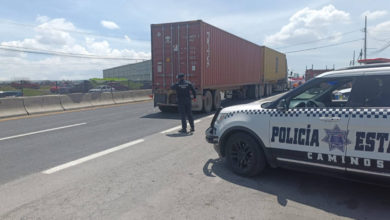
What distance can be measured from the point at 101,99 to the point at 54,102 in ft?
10.2

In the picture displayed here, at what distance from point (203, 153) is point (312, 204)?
2.61 meters

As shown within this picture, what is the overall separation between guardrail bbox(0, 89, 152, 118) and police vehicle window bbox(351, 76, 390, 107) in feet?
41.1

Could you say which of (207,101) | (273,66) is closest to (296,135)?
(207,101)

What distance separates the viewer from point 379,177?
10.7 feet

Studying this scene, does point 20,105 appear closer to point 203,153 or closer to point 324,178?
point 203,153

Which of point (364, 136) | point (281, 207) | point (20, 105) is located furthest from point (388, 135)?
point (20, 105)

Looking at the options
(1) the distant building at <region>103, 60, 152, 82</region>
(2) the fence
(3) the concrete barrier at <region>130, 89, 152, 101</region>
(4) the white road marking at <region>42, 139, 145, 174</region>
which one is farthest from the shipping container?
(1) the distant building at <region>103, 60, 152, 82</region>

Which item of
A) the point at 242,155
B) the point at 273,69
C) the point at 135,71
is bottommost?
the point at 242,155

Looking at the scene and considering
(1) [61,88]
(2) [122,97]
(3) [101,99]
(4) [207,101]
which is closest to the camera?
(4) [207,101]

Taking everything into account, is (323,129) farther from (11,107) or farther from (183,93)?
(11,107)

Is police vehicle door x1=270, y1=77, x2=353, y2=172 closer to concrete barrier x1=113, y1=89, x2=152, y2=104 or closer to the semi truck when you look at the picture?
the semi truck

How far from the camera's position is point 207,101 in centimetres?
1257

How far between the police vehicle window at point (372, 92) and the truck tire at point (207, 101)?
887 centimetres

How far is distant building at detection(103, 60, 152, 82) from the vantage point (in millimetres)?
74250
